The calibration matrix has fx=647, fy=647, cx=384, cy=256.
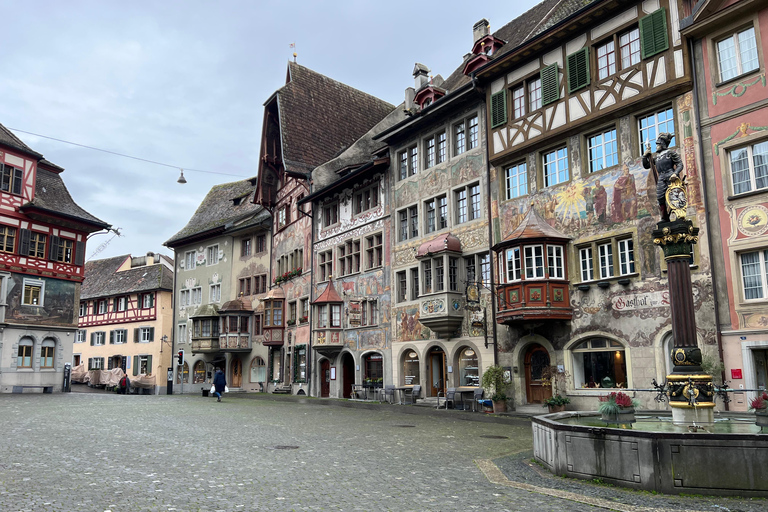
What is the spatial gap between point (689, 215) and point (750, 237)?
1.71 metres

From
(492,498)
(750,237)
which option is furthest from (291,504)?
(750,237)

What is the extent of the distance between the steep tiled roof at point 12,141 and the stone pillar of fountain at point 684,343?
36670mm

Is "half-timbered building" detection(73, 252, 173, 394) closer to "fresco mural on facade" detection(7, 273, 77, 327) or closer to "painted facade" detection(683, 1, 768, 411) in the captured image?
"fresco mural on facade" detection(7, 273, 77, 327)

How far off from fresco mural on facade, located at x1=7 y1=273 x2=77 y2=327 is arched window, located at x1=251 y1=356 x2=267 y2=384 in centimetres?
1088

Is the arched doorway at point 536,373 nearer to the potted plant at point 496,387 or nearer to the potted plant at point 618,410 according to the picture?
the potted plant at point 496,387

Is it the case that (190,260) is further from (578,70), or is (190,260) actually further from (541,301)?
(578,70)

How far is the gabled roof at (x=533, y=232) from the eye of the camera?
64.9ft

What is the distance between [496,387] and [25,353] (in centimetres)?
2811

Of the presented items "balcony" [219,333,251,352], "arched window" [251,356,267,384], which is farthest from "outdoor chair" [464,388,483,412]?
"balcony" [219,333,251,352]

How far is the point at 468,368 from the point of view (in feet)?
78.7

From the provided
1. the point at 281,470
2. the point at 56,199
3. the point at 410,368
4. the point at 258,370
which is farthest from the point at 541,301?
the point at 56,199

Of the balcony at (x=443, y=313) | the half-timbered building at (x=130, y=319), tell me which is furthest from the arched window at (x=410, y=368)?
the half-timbered building at (x=130, y=319)

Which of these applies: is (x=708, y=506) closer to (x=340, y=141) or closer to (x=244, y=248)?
(x=340, y=141)

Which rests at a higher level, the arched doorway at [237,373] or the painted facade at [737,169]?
the painted facade at [737,169]
